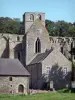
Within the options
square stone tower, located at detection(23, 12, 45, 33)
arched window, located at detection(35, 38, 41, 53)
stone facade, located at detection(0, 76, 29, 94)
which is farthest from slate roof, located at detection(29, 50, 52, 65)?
square stone tower, located at detection(23, 12, 45, 33)

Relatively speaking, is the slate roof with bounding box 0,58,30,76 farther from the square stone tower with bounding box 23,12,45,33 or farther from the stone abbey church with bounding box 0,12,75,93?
the square stone tower with bounding box 23,12,45,33

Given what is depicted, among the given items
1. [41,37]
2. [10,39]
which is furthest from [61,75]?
[10,39]

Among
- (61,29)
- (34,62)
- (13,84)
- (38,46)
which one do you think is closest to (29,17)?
(38,46)

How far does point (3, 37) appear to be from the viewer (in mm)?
76250

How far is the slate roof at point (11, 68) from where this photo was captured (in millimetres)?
55172

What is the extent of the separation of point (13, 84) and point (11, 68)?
107 inches

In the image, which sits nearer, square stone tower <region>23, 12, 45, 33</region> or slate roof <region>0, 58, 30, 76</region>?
slate roof <region>0, 58, 30, 76</region>

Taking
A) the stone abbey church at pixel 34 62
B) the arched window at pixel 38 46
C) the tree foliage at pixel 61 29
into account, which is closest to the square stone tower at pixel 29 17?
the stone abbey church at pixel 34 62

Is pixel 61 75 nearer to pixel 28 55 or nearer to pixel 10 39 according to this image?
pixel 28 55

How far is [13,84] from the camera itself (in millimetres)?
54906

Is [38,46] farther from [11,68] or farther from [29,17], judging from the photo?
[29,17]

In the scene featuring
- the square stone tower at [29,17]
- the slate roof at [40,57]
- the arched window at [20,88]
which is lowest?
the arched window at [20,88]

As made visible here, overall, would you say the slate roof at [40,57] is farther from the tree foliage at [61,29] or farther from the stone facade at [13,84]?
the tree foliage at [61,29]

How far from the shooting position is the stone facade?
177ft
